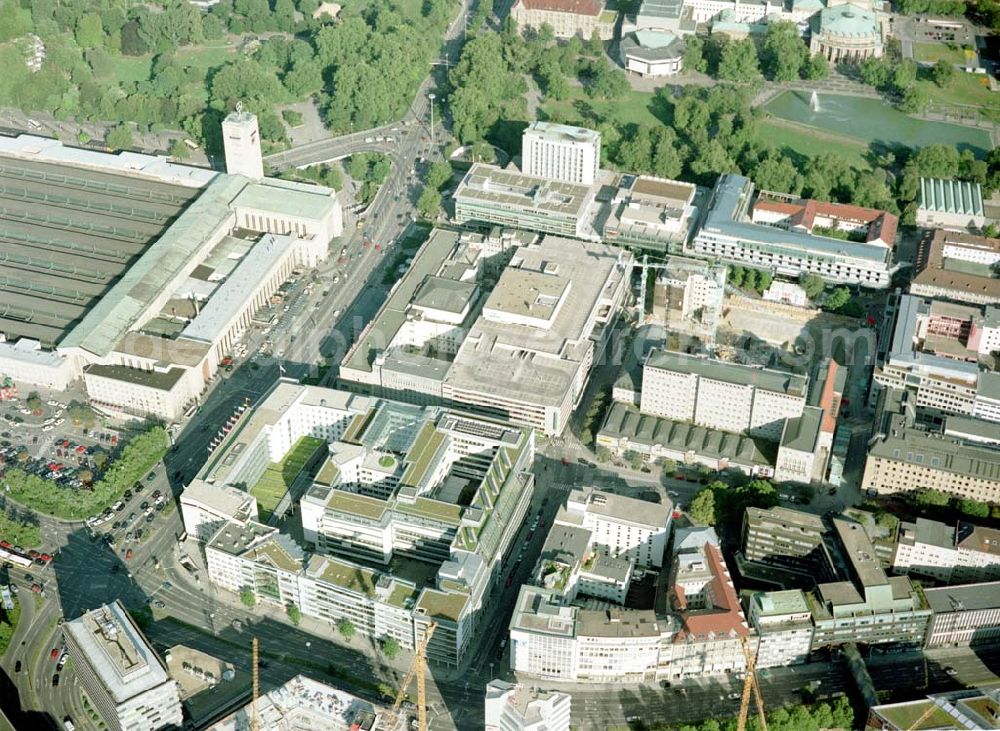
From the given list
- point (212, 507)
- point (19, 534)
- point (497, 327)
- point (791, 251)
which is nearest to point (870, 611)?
point (497, 327)

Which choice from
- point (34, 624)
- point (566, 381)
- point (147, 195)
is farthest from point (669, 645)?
point (147, 195)

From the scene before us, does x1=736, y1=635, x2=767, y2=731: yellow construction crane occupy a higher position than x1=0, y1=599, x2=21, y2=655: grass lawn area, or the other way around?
x1=736, y1=635, x2=767, y2=731: yellow construction crane

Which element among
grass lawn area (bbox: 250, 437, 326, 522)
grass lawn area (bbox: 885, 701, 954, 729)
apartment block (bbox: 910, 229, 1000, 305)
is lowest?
grass lawn area (bbox: 250, 437, 326, 522)

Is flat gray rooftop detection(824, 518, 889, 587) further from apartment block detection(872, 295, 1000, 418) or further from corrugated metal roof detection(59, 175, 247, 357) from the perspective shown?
corrugated metal roof detection(59, 175, 247, 357)

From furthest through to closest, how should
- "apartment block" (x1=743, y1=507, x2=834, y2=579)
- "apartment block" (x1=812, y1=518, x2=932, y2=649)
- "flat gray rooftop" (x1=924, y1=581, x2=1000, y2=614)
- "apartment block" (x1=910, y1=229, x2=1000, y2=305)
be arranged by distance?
"apartment block" (x1=910, y1=229, x2=1000, y2=305), "apartment block" (x1=743, y1=507, x2=834, y2=579), "flat gray rooftop" (x1=924, y1=581, x2=1000, y2=614), "apartment block" (x1=812, y1=518, x2=932, y2=649)

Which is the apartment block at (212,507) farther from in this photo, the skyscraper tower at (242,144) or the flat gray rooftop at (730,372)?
the skyscraper tower at (242,144)

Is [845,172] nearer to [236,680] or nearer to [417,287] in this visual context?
[417,287]

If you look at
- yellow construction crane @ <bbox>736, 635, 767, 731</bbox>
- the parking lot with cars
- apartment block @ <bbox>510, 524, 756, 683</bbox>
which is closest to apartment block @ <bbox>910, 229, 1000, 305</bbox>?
apartment block @ <bbox>510, 524, 756, 683</bbox>
